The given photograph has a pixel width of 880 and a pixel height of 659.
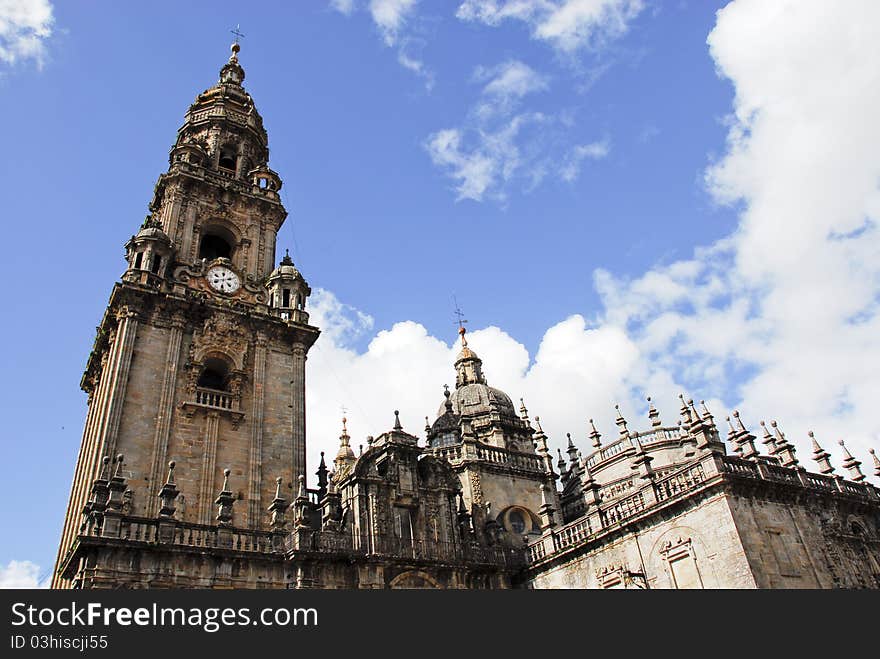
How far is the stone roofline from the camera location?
20438 mm

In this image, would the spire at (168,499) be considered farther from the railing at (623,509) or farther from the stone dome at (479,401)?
the stone dome at (479,401)

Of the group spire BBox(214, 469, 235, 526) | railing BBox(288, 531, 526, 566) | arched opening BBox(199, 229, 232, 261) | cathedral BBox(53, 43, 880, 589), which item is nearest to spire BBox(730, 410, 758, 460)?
cathedral BBox(53, 43, 880, 589)

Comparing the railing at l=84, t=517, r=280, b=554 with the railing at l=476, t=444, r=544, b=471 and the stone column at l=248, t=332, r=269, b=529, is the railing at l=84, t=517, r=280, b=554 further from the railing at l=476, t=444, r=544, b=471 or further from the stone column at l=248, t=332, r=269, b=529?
the railing at l=476, t=444, r=544, b=471

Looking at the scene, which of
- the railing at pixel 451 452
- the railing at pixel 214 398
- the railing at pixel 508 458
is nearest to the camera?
the railing at pixel 214 398

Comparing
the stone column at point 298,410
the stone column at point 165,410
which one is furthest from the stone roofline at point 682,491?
the stone column at point 165,410

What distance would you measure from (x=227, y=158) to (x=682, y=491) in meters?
30.3

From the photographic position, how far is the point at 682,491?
21109 millimetres

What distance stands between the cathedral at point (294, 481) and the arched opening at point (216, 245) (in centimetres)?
11

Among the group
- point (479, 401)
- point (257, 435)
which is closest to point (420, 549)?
point (257, 435)

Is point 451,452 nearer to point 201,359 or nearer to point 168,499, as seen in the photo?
point 201,359

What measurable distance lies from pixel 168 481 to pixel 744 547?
1849cm

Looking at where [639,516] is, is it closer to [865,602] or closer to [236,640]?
[865,602]

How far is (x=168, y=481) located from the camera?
2241 cm

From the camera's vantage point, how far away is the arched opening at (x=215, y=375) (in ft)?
96.3
